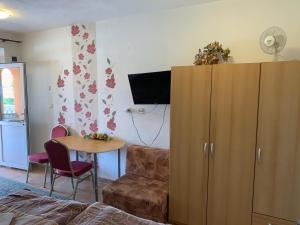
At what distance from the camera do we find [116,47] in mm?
3514

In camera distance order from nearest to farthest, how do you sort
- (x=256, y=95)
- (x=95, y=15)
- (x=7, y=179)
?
(x=256, y=95)
(x=95, y=15)
(x=7, y=179)

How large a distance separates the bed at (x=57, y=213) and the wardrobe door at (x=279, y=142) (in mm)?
1229

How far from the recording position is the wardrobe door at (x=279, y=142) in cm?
201

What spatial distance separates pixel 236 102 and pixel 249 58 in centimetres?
73

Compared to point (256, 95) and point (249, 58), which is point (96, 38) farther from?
point (256, 95)

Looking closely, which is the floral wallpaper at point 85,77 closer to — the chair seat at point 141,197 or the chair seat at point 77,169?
the chair seat at point 77,169

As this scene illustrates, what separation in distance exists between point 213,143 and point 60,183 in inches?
108

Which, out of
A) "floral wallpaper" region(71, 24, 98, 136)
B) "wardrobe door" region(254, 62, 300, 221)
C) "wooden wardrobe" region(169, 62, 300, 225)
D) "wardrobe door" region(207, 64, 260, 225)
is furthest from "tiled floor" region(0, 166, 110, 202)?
"wardrobe door" region(254, 62, 300, 221)

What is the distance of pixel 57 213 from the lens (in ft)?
5.29

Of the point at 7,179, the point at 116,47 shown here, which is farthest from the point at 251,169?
the point at 7,179

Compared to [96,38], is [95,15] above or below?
above

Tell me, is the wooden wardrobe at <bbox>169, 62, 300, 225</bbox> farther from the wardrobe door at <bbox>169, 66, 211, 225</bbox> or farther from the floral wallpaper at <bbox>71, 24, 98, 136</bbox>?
the floral wallpaper at <bbox>71, 24, 98, 136</bbox>

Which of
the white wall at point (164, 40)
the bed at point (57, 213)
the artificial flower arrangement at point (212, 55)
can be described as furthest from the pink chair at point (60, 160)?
the artificial flower arrangement at point (212, 55)

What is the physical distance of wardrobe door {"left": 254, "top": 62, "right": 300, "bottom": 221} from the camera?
2010mm
